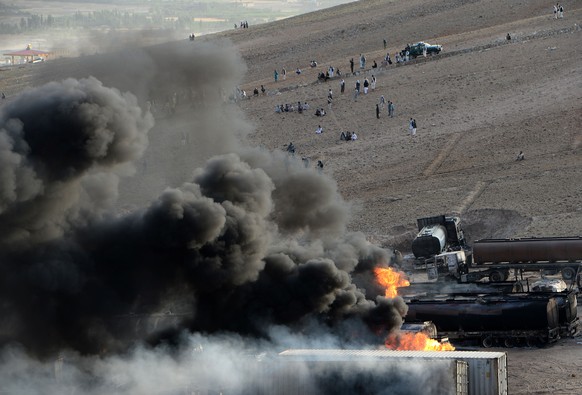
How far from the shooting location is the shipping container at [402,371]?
A: 4053 centimetres

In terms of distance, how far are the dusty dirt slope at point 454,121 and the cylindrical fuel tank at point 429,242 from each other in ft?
13.1

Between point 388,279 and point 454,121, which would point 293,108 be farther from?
point 388,279

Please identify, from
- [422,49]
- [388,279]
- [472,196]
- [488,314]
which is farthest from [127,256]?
[422,49]

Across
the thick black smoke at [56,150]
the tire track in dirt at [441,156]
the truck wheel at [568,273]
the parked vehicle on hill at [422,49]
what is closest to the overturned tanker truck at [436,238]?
the truck wheel at [568,273]

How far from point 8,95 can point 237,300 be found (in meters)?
52.3

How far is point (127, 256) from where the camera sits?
161ft

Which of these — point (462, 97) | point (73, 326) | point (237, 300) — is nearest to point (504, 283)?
point (237, 300)

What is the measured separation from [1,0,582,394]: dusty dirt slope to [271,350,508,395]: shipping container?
624 cm

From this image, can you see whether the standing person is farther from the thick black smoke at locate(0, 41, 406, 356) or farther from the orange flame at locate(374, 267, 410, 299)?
the thick black smoke at locate(0, 41, 406, 356)

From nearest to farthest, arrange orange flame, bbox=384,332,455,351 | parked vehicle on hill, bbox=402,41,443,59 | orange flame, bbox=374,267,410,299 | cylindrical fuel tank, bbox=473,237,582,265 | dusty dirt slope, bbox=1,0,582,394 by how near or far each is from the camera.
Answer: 1. orange flame, bbox=384,332,455,351
2. orange flame, bbox=374,267,410,299
3. cylindrical fuel tank, bbox=473,237,582,265
4. dusty dirt slope, bbox=1,0,582,394
5. parked vehicle on hill, bbox=402,41,443,59

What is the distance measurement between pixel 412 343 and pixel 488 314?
293 inches

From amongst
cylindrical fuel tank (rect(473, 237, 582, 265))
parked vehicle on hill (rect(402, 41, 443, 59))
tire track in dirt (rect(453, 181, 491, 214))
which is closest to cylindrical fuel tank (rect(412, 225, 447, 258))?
cylindrical fuel tank (rect(473, 237, 582, 265))

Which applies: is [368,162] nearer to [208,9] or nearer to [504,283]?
[504,283]

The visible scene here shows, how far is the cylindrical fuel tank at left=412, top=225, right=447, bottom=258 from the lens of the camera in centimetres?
7031
